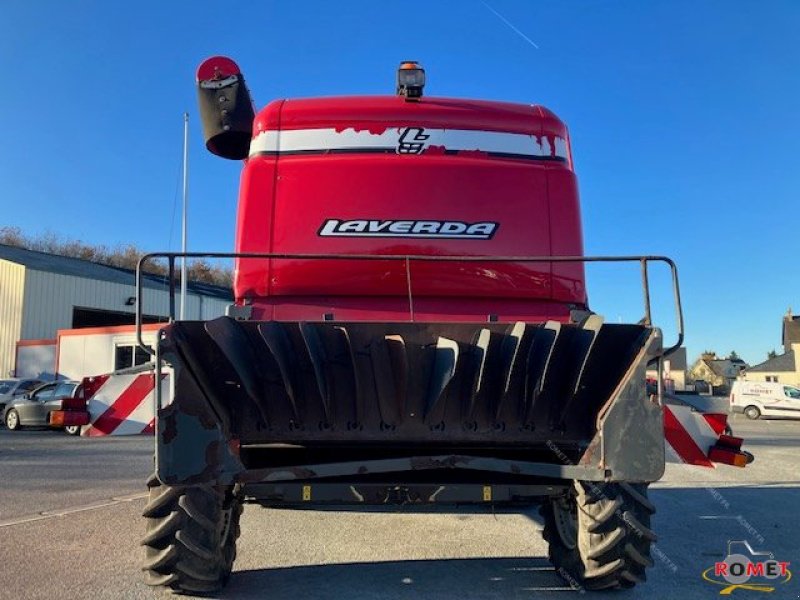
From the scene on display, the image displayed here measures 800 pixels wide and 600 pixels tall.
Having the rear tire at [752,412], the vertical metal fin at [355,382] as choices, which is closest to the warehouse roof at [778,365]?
the rear tire at [752,412]

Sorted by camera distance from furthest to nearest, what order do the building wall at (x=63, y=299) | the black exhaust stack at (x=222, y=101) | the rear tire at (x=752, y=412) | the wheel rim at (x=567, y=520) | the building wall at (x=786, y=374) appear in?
the building wall at (x=786, y=374) < the building wall at (x=63, y=299) < the rear tire at (x=752, y=412) < the black exhaust stack at (x=222, y=101) < the wheel rim at (x=567, y=520)

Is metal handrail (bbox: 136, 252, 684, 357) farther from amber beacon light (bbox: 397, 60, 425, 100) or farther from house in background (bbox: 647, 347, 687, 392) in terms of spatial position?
amber beacon light (bbox: 397, 60, 425, 100)

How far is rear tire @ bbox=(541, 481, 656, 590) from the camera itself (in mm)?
3943

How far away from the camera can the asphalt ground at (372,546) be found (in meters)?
4.55

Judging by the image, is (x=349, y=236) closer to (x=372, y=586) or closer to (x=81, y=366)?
(x=372, y=586)

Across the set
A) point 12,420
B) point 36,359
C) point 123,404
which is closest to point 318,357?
point 123,404

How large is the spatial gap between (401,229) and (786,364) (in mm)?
61613

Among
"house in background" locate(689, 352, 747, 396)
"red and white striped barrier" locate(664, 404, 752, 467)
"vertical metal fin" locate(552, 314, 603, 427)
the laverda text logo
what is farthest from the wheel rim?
"house in background" locate(689, 352, 747, 396)

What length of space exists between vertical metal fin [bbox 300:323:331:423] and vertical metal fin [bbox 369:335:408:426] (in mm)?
289

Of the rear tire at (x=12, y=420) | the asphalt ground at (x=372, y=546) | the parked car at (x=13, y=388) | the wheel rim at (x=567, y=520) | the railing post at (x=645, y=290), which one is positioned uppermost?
the railing post at (x=645, y=290)

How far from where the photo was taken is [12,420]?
2014 centimetres

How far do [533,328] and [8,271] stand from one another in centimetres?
3264

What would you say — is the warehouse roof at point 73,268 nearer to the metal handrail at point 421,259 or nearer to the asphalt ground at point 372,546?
the asphalt ground at point 372,546

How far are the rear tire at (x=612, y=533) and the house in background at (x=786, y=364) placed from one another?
5641cm
